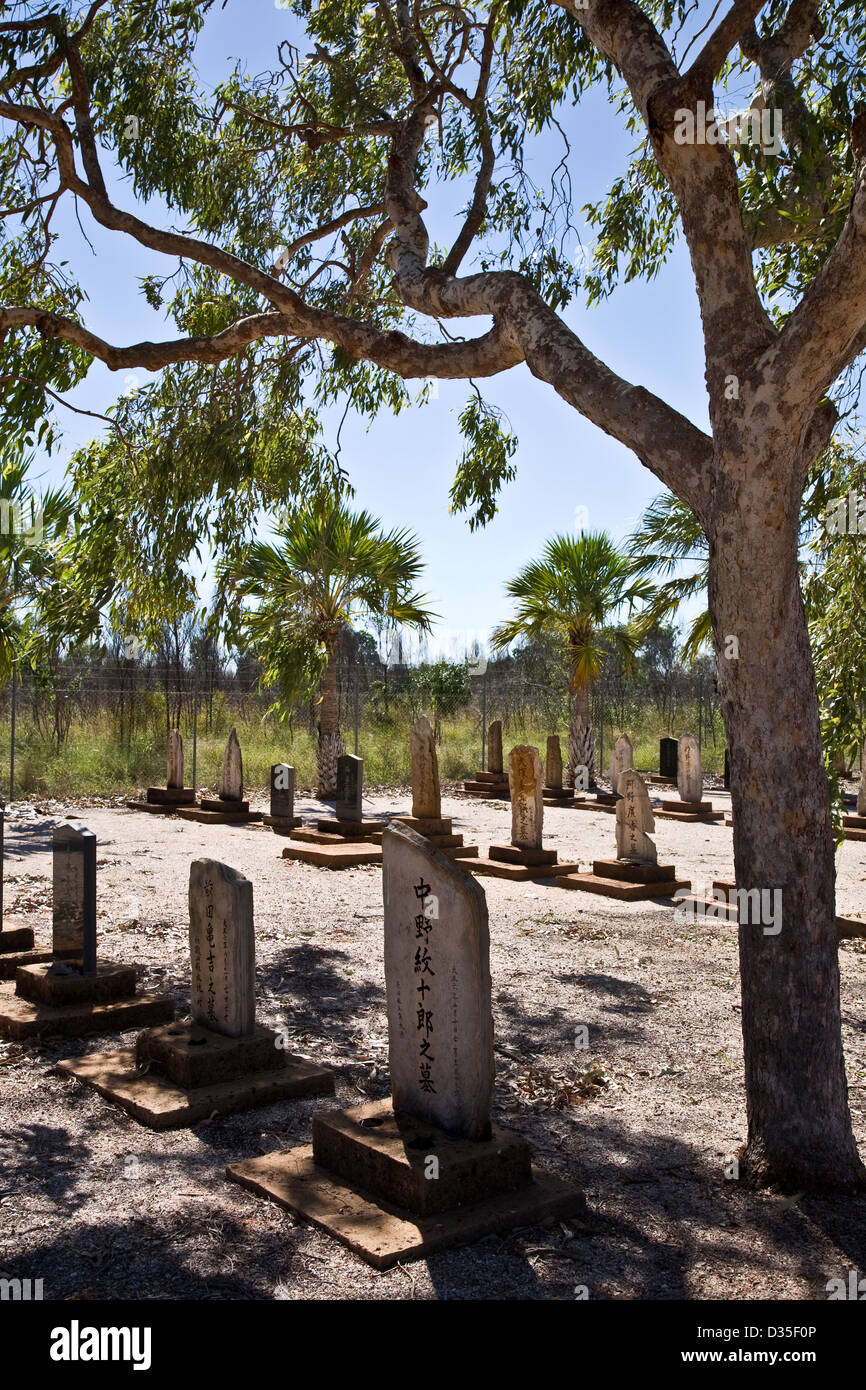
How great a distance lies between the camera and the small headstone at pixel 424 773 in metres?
12.4

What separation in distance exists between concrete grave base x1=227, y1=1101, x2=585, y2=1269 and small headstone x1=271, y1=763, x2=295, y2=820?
1097 centimetres

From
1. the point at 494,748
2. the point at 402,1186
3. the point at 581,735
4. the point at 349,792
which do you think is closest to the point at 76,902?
the point at 402,1186

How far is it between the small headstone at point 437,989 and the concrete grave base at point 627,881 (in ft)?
21.8

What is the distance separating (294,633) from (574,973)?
1110 cm

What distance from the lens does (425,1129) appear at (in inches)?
159

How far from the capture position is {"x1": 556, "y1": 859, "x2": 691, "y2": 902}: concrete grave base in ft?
34.7

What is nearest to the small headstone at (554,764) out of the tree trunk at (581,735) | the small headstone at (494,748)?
the small headstone at (494,748)

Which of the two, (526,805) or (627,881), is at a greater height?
(526,805)

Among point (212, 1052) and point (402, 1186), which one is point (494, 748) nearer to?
point (212, 1052)

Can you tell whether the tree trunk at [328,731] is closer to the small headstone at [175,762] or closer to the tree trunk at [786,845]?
the small headstone at [175,762]

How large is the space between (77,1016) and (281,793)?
9342 millimetres

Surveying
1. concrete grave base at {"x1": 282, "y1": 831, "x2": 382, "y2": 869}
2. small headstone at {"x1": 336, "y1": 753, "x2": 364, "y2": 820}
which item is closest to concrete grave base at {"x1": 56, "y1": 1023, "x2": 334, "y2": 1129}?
concrete grave base at {"x1": 282, "y1": 831, "x2": 382, "y2": 869}

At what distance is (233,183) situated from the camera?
29.0 ft

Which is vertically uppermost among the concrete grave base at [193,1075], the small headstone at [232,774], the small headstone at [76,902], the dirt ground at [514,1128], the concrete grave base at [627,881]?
the small headstone at [232,774]
